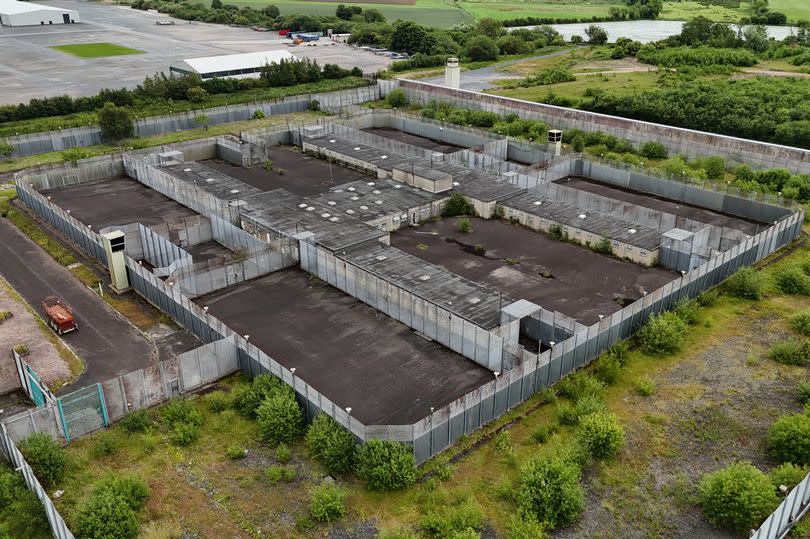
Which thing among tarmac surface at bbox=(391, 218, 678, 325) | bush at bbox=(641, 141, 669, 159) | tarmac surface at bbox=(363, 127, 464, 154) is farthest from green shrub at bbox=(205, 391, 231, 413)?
bush at bbox=(641, 141, 669, 159)

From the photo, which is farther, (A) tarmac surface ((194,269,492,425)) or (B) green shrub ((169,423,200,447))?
(A) tarmac surface ((194,269,492,425))

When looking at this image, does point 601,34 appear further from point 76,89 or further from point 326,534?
point 326,534

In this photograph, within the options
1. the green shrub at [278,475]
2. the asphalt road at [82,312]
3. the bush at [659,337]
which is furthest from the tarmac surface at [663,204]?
the asphalt road at [82,312]

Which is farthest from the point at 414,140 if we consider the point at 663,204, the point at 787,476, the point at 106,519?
the point at 106,519

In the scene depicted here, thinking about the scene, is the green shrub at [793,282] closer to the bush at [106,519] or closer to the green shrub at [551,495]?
the green shrub at [551,495]

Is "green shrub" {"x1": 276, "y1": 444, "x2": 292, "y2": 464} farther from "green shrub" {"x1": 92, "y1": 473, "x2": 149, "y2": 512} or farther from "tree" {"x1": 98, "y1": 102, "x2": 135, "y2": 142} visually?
"tree" {"x1": 98, "y1": 102, "x2": 135, "y2": 142}
